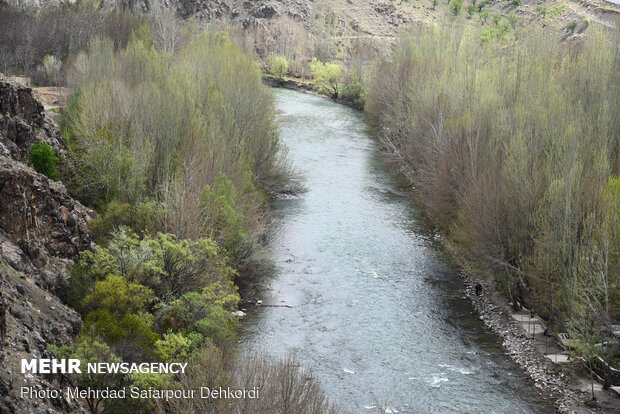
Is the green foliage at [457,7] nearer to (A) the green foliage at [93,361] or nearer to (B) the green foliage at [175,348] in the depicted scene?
(B) the green foliage at [175,348]

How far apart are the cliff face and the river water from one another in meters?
7.80

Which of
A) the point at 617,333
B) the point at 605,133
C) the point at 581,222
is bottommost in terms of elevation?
the point at 617,333

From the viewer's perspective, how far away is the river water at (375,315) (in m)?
22.8

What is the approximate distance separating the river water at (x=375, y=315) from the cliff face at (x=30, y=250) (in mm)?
7799

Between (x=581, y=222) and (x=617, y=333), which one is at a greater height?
(x=581, y=222)

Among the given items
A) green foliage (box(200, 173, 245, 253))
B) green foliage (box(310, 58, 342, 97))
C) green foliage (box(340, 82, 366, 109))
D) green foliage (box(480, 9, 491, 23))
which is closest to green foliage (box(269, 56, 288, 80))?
green foliage (box(310, 58, 342, 97))

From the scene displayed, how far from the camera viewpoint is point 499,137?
3344cm

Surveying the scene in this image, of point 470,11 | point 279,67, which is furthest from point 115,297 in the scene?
point 470,11

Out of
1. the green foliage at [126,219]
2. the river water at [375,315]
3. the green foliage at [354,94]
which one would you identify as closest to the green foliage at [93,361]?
the river water at [375,315]

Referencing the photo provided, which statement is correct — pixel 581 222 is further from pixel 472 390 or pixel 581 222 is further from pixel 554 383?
pixel 472 390

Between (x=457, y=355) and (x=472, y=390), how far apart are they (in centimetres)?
263

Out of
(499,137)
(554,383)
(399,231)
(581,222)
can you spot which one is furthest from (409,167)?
(554,383)

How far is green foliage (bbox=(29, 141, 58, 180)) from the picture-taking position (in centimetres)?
2769

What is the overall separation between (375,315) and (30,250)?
14.5m
